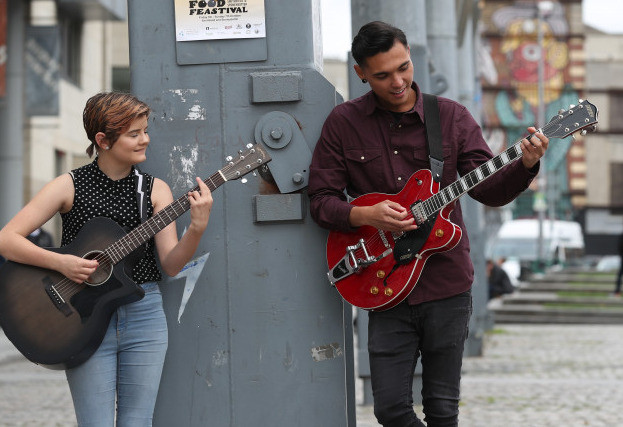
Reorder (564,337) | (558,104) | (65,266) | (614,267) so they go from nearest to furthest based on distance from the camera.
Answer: (65,266)
(564,337)
(614,267)
(558,104)

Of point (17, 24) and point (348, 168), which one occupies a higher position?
point (17, 24)

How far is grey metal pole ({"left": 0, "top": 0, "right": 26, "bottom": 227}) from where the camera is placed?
77.7 feet

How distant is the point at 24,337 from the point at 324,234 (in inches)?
51.2

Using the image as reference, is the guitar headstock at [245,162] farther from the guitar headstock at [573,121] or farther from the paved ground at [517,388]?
the paved ground at [517,388]

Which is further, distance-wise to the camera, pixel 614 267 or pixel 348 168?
pixel 614 267

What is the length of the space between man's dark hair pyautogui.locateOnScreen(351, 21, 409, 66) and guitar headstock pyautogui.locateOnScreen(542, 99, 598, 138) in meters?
0.63

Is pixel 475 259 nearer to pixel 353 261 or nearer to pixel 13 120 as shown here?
pixel 353 261

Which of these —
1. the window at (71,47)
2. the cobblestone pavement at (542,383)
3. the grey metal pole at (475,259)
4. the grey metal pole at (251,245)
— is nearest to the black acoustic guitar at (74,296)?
the grey metal pole at (251,245)

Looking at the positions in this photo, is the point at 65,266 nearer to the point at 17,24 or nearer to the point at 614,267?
the point at 17,24

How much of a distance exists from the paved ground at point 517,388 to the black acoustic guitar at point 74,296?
401 cm

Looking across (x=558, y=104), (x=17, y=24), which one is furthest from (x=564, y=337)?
(x=558, y=104)

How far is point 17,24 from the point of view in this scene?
2423 cm

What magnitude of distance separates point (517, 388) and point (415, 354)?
6417mm

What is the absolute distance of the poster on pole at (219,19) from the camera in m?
5.02
